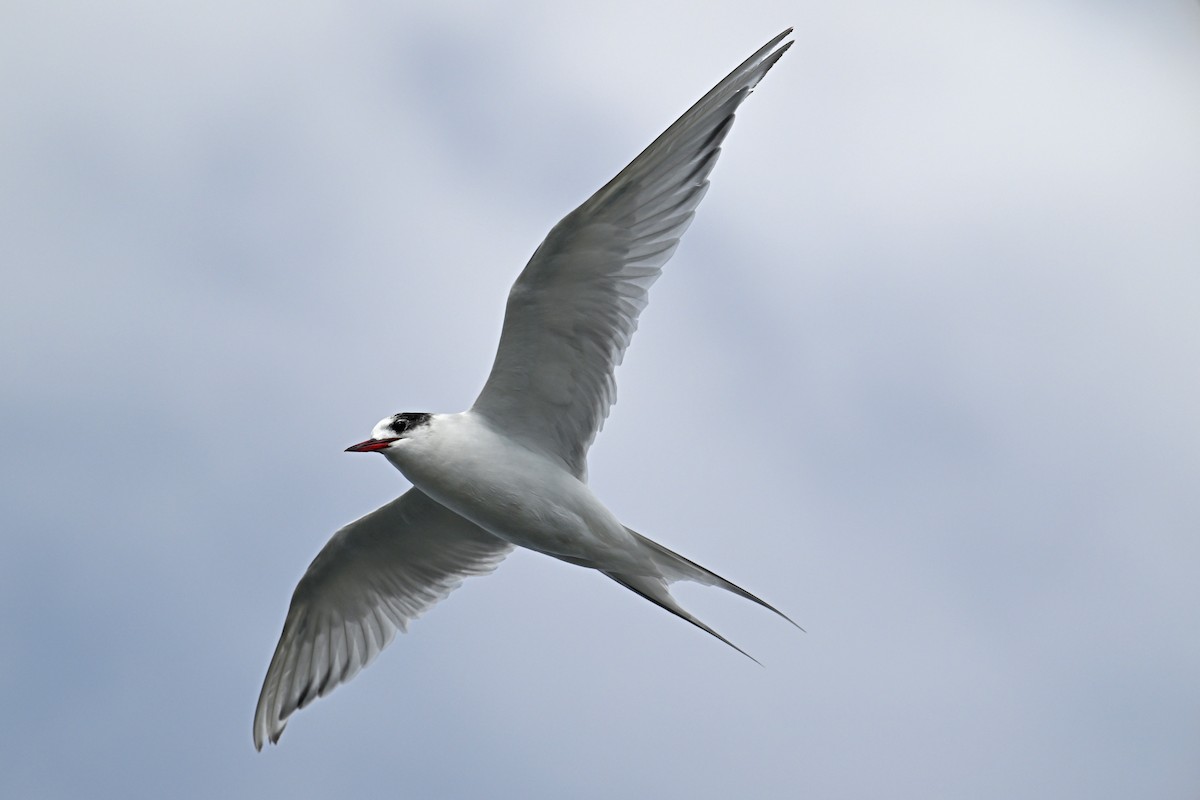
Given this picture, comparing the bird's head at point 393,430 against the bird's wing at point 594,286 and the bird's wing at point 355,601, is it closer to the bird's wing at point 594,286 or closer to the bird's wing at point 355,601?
the bird's wing at point 594,286

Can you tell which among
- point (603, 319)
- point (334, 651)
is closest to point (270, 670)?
point (334, 651)

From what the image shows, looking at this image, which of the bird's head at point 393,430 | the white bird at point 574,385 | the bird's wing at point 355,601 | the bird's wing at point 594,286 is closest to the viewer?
the bird's wing at point 594,286

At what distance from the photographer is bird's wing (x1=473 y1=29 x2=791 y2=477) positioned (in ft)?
24.6

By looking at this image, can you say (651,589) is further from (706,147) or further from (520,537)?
(706,147)

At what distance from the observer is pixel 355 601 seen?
32.6 feet

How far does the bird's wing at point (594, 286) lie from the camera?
751 centimetres

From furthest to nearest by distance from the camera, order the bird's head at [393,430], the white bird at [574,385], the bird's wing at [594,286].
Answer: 1. the bird's head at [393,430]
2. the white bird at [574,385]
3. the bird's wing at [594,286]

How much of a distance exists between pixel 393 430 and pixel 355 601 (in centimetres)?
228

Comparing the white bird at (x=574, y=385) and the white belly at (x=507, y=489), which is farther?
the white belly at (x=507, y=489)

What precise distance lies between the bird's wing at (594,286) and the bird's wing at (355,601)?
5.09 ft

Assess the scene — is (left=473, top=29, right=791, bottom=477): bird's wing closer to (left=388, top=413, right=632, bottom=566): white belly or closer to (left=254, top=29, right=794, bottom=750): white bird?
(left=254, top=29, right=794, bottom=750): white bird

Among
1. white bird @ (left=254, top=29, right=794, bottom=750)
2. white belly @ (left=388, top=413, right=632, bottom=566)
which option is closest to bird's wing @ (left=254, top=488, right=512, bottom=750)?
white bird @ (left=254, top=29, right=794, bottom=750)

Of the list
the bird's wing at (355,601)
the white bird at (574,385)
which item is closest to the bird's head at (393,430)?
the white bird at (574,385)

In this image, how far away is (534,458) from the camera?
27.4 ft
